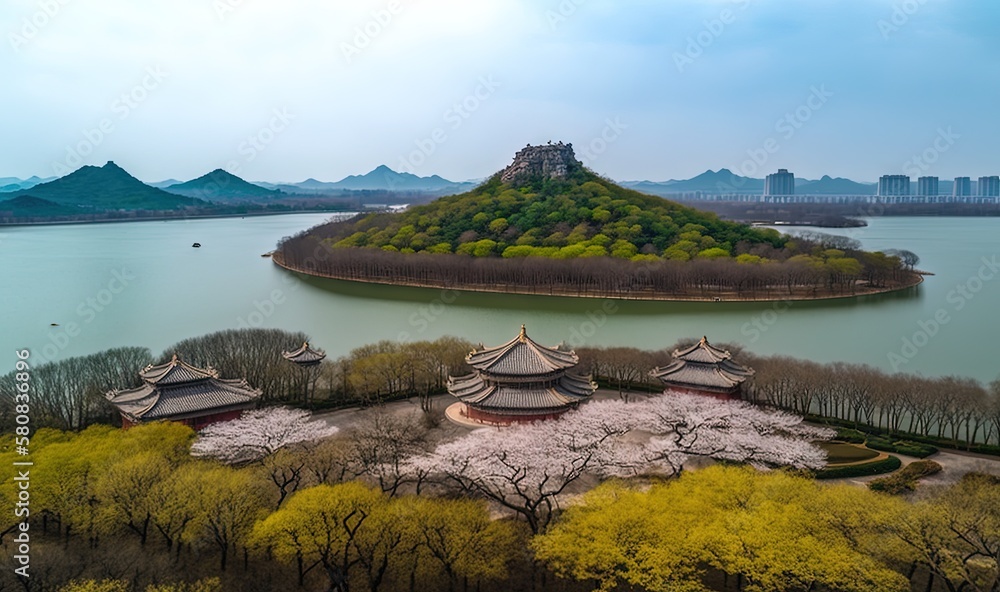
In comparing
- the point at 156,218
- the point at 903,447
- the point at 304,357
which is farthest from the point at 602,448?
the point at 156,218

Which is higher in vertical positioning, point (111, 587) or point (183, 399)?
point (183, 399)

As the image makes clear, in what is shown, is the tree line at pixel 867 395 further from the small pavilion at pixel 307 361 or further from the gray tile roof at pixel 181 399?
the gray tile roof at pixel 181 399

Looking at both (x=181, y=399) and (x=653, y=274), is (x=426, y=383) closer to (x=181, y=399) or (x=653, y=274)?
(x=181, y=399)

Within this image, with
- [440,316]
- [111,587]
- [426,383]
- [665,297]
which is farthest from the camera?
[665,297]

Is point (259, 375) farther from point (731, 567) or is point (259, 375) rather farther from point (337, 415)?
point (731, 567)

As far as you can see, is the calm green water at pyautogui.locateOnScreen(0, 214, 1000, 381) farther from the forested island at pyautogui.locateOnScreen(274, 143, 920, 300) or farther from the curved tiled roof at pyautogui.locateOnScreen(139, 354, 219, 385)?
the curved tiled roof at pyautogui.locateOnScreen(139, 354, 219, 385)

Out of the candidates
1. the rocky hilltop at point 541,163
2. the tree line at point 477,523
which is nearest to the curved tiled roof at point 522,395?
the tree line at point 477,523
